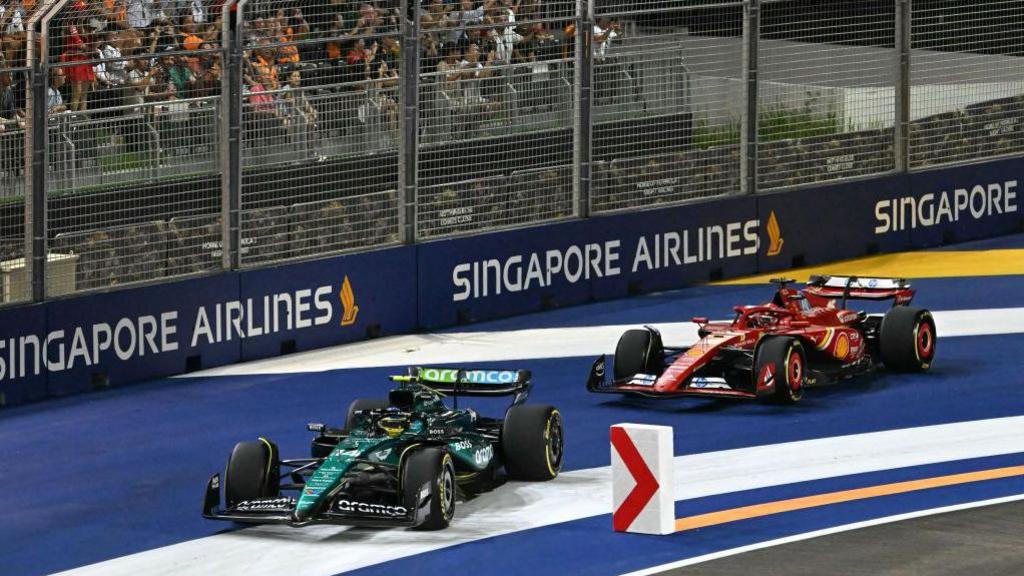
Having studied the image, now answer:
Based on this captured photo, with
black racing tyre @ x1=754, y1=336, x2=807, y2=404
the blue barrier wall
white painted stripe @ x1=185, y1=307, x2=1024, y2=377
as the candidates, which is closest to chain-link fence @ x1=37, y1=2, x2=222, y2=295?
the blue barrier wall

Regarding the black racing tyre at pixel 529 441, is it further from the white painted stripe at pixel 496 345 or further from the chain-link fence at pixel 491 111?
the chain-link fence at pixel 491 111

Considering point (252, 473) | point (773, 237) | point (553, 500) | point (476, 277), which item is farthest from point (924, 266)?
point (252, 473)

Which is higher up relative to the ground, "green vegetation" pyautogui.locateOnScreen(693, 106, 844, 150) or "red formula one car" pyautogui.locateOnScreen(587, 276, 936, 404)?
"green vegetation" pyautogui.locateOnScreen(693, 106, 844, 150)

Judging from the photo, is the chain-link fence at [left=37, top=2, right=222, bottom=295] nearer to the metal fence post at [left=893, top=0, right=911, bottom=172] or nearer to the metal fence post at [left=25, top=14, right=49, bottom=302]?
the metal fence post at [left=25, top=14, right=49, bottom=302]

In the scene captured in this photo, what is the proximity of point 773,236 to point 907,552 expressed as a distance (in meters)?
10.9

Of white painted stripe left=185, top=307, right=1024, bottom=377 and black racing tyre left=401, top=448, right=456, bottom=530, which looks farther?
white painted stripe left=185, top=307, right=1024, bottom=377

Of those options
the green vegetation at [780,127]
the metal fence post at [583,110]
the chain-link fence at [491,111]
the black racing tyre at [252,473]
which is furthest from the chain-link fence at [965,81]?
the black racing tyre at [252,473]

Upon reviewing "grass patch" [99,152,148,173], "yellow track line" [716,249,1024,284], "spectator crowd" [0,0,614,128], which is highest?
"spectator crowd" [0,0,614,128]

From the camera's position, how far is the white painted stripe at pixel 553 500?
1215 centimetres

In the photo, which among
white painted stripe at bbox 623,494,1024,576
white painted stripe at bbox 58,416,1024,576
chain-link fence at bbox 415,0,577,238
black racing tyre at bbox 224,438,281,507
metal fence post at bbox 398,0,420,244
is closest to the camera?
white painted stripe at bbox 623,494,1024,576

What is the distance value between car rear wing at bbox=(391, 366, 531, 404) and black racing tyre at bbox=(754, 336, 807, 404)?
2.34 m

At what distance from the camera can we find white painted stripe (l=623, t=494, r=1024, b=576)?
38.6ft

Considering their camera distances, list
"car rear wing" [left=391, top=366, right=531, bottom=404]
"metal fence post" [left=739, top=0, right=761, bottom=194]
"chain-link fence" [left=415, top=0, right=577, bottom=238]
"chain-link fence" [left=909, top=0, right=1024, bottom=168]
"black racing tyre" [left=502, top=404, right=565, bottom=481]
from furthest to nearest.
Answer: "chain-link fence" [left=909, top=0, right=1024, bottom=168] < "metal fence post" [left=739, top=0, right=761, bottom=194] < "chain-link fence" [left=415, top=0, right=577, bottom=238] < "car rear wing" [left=391, top=366, right=531, bottom=404] < "black racing tyre" [left=502, top=404, right=565, bottom=481]

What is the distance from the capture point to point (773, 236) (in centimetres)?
2259
